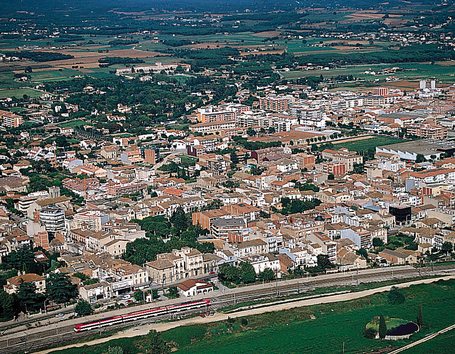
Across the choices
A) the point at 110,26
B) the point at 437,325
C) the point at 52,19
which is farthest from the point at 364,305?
the point at 52,19

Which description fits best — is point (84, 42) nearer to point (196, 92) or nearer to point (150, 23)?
point (150, 23)

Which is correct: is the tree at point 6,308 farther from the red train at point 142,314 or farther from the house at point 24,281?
the red train at point 142,314

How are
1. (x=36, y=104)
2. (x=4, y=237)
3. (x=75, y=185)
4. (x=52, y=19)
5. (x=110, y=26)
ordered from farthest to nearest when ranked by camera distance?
(x=52, y=19) → (x=110, y=26) → (x=36, y=104) → (x=75, y=185) → (x=4, y=237)

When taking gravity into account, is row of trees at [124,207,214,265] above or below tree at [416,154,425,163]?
above

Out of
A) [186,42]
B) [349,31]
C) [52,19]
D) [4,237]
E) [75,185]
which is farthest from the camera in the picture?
[52,19]

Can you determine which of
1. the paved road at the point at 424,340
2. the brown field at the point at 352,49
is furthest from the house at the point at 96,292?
the brown field at the point at 352,49

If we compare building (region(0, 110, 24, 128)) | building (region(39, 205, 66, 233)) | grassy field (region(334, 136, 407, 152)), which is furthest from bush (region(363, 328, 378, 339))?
building (region(0, 110, 24, 128))

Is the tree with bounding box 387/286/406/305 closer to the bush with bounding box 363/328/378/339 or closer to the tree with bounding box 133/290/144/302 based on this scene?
the bush with bounding box 363/328/378/339
